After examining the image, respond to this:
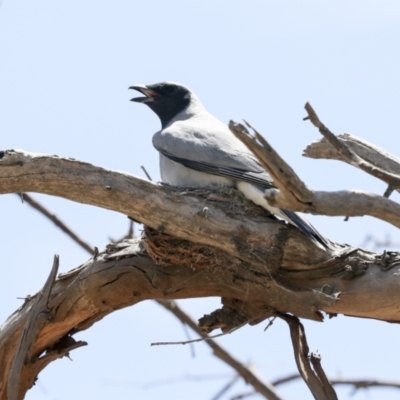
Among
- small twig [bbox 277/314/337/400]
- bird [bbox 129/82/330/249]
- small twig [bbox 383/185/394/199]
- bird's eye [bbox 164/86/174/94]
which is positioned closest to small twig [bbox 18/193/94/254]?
bird [bbox 129/82/330/249]

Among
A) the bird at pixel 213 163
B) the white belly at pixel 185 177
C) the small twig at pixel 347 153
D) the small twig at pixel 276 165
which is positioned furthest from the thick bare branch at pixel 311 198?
the white belly at pixel 185 177

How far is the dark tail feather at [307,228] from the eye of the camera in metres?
4.54

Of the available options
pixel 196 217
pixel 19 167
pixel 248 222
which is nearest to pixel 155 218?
pixel 196 217

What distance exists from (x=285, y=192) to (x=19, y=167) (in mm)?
1957

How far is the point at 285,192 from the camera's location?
3.18 metres

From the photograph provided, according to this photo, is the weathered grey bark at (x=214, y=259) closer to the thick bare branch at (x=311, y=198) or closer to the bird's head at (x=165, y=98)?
the thick bare branch at (x=311, y=198)

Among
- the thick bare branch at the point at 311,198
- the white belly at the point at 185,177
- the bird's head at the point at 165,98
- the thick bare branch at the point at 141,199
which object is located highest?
the bird's head at the point at 165,98

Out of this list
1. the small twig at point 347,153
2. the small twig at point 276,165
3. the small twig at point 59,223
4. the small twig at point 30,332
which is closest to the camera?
the small twig at point 276,165

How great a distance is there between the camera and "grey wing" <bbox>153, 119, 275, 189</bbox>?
508 centimetres

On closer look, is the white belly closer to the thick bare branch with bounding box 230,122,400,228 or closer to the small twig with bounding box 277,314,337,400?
the small twig with bounding box 277,314,337,400

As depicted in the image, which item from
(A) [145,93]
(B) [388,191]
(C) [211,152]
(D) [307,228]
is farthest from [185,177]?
(B) [388,191]

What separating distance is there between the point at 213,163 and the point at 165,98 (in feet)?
5.85

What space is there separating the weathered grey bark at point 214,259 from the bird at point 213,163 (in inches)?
3.6

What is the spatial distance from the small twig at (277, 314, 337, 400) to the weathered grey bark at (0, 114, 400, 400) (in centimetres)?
13
